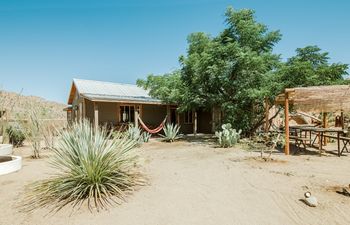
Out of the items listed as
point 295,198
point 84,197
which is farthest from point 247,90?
point 84,197

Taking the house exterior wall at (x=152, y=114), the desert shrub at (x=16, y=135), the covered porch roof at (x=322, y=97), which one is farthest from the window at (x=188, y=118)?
the desert shrub at (x=16, y=135)

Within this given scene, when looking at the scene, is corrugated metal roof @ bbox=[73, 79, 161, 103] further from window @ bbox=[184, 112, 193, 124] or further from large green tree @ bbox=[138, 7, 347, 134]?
large green tree @ bbox=[138, 7, 347, 134]

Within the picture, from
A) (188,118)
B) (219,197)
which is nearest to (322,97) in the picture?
(219,197)

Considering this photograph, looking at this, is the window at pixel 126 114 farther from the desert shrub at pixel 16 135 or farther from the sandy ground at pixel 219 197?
the sandy ground at pixel 219 197

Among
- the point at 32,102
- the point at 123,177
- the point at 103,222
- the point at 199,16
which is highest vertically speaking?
the point at 199,16

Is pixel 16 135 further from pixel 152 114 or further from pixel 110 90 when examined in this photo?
pixel 152 114

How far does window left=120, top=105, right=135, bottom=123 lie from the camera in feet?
46.7

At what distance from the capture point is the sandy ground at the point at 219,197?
292 cm

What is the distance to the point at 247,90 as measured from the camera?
9.84m

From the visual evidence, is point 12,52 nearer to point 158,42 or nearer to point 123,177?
point 158,42

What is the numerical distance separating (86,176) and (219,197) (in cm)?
226

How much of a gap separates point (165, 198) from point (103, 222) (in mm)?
1079

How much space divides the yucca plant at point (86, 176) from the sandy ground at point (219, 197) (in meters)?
0.23

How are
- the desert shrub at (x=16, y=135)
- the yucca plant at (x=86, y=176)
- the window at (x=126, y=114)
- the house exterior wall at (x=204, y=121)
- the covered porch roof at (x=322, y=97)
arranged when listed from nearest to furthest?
the yucca plant at (x=86, y=176), the covered porch roof at (x=322, y=97), the desert shrub at (x=16, y=135), the window at (x=126, y=114), the house exterior wall at (x=204, y=121)
